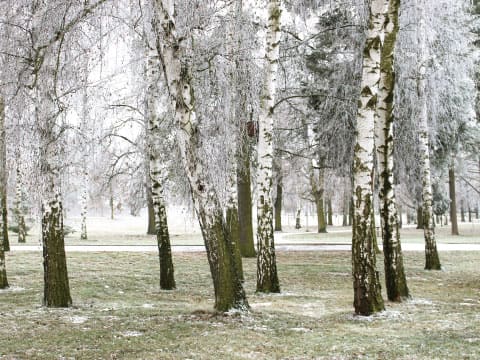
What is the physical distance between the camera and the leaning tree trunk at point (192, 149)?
7.09 m

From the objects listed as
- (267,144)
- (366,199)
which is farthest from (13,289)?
(366,199)

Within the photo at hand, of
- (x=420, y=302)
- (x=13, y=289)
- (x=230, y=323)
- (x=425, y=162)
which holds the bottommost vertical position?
(x=420, y=302)

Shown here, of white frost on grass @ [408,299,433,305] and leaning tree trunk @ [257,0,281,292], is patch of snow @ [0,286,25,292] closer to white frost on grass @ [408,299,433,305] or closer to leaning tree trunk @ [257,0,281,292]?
leaning tree trunk @ [257,0,281,292]

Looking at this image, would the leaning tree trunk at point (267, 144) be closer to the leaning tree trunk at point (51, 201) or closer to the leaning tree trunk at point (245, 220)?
the leaning tree trunk at point (51, 201)

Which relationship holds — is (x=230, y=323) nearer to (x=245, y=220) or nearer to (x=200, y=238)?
(x=245, y=220)

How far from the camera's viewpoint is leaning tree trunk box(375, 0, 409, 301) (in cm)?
→ 854

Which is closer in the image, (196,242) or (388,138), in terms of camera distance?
(388,138)

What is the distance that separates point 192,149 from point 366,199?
264cm

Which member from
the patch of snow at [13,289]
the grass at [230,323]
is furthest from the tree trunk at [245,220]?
the patch of snow at [13,289]

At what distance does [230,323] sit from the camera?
22.8 ft

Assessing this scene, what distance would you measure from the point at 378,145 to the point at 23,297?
22.4 ft

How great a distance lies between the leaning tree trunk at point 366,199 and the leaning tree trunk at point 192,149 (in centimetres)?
188

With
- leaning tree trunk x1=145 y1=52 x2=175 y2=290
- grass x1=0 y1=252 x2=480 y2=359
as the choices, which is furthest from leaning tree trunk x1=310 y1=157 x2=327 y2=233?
leaning tree trunk x1=145 y1=52 x2=175 y2=290

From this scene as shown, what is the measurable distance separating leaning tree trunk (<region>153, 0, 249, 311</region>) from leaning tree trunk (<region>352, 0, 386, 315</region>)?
6.16 feet
